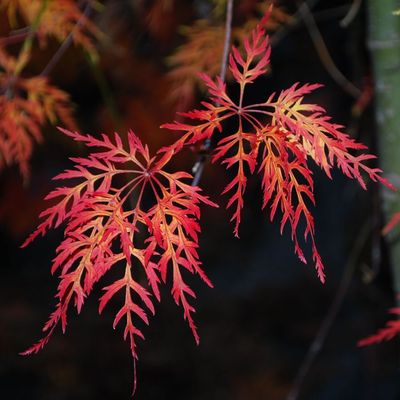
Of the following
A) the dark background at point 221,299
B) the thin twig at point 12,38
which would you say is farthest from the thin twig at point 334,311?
the thin twig at point 12,38

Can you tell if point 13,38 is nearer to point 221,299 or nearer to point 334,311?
point 334,311

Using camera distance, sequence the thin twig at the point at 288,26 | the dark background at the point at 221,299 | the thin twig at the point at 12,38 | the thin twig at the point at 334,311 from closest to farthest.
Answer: the thin twig at the point at 12,38
the thin twig at the point at 288,26
the thin twig at the point at 334,311
the dark background at the point at 221,299

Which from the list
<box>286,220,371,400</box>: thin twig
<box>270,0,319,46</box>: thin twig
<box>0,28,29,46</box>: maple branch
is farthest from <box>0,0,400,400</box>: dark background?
<box>0,28,29,46</box>: maple branch

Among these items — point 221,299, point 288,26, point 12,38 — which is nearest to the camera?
point 12,38

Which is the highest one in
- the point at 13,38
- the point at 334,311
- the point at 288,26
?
the point at 13,38

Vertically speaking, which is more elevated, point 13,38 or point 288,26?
point 13,38

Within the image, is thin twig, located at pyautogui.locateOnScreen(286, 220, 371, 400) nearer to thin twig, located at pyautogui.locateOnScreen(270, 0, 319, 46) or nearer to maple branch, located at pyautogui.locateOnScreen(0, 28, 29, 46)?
thin twig, located at pyautogui.locateOnScreen(270, 0, 319, 46)

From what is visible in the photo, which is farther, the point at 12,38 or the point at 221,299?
the point at 221,299

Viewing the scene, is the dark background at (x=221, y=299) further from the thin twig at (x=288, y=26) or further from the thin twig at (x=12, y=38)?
the thin twig at (x=12, y=38)

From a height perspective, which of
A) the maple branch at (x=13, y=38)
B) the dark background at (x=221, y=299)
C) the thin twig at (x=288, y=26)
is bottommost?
the dark background at (x=221, y=299)

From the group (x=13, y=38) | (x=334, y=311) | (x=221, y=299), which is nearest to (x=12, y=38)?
(x=13, y=38)
